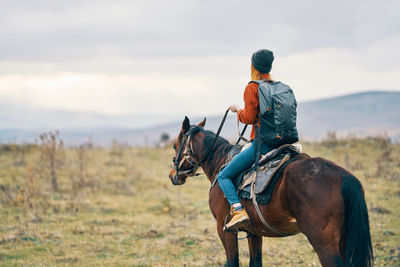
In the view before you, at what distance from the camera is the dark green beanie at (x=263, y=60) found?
4.95 m

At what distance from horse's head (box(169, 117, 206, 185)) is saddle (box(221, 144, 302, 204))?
53.9 inches

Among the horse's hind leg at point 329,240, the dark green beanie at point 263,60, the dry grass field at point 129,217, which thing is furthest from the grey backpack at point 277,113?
the dry grass field at point 129,217

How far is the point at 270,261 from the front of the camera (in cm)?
751

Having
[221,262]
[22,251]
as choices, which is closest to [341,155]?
[221,262]

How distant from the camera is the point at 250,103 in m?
4.83

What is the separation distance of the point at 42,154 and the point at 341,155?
13.1 metres

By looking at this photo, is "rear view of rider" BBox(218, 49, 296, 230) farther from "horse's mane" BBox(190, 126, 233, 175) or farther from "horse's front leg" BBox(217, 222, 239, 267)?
"horse's mane" BBox(190, 126, 233, 175)

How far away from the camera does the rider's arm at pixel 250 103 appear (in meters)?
4.81

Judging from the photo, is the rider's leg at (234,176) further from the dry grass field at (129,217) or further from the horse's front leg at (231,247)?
the dry grass field at (129,217)

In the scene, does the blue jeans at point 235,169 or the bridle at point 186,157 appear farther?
the bridle at point 186,157

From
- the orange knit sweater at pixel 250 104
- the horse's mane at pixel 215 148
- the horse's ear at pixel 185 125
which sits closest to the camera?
the orange knit sweater at pixel 250 104

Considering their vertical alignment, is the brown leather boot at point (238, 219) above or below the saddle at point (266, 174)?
below

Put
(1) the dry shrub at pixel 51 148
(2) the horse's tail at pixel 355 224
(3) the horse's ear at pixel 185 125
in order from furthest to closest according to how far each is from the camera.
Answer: (1) the dry shrub at pixel 51 148
(3) the horse's ear at pixel 185 125
(2) the horse's tail at pixel 355 224

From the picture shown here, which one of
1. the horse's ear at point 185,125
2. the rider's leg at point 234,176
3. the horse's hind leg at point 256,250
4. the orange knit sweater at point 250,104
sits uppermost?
the orange knit sweater at point 250,104
